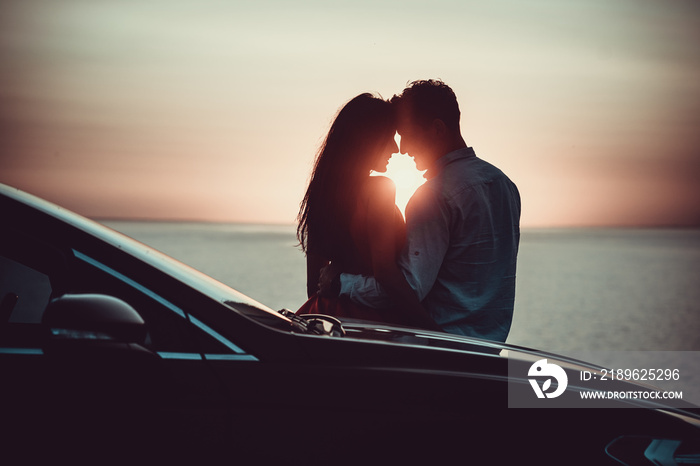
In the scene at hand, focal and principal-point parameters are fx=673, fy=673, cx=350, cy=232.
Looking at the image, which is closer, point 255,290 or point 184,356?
point 184,356

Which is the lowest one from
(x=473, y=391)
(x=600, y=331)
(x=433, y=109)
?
(x=600, y=331)

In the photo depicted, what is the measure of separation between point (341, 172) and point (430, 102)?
0.57m

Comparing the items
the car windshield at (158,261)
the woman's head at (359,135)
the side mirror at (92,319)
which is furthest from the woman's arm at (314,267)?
the side mirror at (92,319)

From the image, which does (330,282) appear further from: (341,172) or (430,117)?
(430,117)

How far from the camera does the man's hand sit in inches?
122

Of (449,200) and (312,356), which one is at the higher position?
(449,200)

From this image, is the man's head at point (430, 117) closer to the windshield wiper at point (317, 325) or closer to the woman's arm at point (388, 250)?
the woman's arm at point (388, 250)

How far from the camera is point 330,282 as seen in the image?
3.10 meters

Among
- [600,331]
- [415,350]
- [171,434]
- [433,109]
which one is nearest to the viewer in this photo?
[171,434]

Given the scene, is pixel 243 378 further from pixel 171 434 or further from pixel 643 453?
pixel 643 453

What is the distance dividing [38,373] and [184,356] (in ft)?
1.14

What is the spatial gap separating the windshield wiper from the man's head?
3.84 feet

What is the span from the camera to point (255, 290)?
29.8 m

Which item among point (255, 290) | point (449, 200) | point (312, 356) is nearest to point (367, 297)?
point (449, 200)
